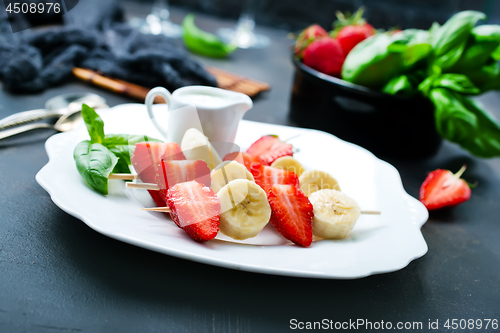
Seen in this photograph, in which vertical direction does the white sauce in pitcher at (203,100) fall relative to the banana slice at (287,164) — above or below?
above

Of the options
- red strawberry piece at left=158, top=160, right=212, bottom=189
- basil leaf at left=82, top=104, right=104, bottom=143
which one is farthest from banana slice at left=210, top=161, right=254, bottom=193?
basil leaf at left=82, top=104, right=104, bottom=143

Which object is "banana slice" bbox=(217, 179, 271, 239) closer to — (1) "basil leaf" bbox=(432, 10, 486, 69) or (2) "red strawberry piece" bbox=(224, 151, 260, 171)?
(2) "red strawberry piece" bbox=(224, 151, 260, 171)

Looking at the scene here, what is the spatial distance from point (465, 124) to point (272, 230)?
2.42 ft

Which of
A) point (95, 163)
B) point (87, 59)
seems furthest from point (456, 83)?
point (87, 59)

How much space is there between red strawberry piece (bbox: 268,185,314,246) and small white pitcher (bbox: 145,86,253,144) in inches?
11.2

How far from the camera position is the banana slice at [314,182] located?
34.9 inches

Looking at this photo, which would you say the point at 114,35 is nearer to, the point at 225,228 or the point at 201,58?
the point at 201,58

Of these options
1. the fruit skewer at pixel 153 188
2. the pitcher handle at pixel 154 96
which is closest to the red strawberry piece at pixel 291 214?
the fruit skewer at pixel 153 188

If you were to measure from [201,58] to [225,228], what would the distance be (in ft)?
4.89

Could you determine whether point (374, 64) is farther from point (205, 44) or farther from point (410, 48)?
point (205, 44)

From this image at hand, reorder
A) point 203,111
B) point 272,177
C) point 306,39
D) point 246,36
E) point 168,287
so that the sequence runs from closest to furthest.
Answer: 1. point 168,287
2. point 272,177
3. point 203,111
4. point 306,39
5. point 246,36

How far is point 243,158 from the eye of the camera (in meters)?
0.92

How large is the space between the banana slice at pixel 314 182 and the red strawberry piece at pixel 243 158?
0.12 metres

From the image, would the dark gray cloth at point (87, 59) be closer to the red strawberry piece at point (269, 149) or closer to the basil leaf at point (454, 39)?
the red strawberry piece at point (269, 149)
